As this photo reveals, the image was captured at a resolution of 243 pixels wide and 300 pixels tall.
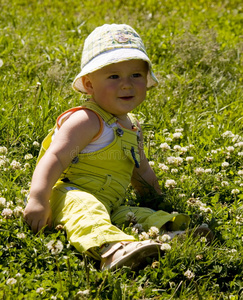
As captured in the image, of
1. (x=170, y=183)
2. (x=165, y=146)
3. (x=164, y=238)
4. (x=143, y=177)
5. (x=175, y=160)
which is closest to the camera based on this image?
(x=164, y=238)

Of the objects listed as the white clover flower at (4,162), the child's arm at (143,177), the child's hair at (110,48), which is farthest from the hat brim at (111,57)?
the white clover flower at (4,162)

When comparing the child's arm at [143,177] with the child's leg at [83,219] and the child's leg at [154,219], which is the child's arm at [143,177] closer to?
the child's leg at [154,219]

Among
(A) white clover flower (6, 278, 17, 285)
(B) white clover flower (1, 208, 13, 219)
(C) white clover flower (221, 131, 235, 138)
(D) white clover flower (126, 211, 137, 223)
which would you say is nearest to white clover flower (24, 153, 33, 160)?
(B) white clover flower (1, 208, 13, 219)

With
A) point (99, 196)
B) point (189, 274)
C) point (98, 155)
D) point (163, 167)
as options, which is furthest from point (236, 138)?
point (189, 274)

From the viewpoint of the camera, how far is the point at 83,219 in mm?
3525

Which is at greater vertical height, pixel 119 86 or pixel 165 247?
pixel 119 86

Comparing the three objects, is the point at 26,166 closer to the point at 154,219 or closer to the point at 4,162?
the point at 4,162

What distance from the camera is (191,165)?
192 inches

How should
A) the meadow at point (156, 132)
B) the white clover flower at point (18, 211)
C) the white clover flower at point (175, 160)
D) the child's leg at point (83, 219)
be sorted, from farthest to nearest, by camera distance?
the white clover flower at point (175, 160), the white clover flower at point (18, 211), the child's leg at point (83, 219), the meadow at point (156, 132)

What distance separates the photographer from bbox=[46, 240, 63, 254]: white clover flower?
3191 millimetres

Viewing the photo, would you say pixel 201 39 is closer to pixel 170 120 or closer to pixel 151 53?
pixel 151 53

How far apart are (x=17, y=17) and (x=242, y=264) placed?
18.3 feet

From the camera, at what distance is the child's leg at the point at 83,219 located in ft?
11.1

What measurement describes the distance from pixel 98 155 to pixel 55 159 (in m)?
0.41
